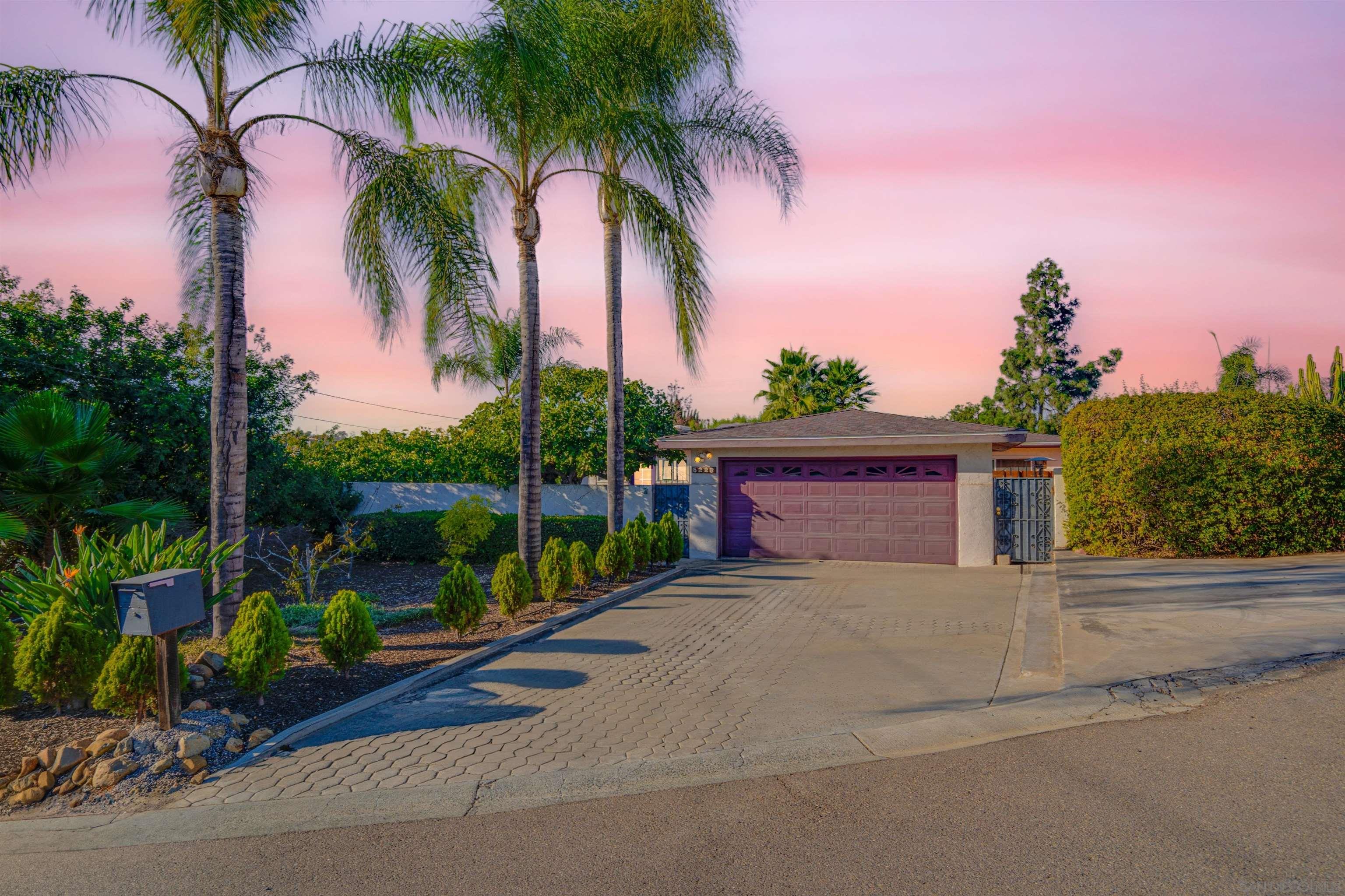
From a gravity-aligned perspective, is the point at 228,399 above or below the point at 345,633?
above

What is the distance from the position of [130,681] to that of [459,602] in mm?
3627

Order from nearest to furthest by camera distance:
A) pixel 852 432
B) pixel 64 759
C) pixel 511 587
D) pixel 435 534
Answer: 1. pixel 64 759
2. pixel 511 587
3. pixel 852 432
4. pixel 435 534

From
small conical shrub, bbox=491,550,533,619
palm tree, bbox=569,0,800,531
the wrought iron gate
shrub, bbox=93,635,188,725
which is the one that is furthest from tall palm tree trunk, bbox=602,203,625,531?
shrub, bbox=93,635,188,725

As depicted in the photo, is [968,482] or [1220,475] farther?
[968,482]

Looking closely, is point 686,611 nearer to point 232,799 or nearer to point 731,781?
point 731,781

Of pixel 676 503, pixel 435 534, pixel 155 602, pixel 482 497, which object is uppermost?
pixel 482 497

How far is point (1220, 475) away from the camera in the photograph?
1511 cm

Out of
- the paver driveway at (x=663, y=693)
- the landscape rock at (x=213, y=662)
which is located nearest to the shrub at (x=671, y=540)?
the paver driveway at (x=663, y=693)

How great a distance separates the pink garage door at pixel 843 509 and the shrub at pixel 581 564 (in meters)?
5.90

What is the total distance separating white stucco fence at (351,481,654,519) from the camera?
20.0 m

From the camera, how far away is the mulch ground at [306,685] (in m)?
5.99

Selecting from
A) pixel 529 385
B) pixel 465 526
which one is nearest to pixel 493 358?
pixel 529 385

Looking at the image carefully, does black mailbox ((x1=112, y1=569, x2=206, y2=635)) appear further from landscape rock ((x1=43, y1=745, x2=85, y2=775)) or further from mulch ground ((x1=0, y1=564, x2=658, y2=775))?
mulch ground ((x1=0, y1=564, x2=658, y2=775))

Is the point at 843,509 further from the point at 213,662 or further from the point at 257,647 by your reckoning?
the point at 257,647
